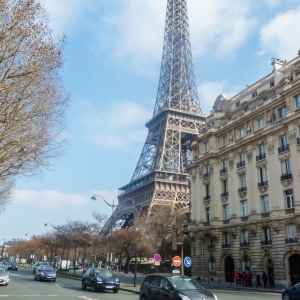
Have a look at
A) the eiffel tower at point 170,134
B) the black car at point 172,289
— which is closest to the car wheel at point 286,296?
the black car at point 172,289

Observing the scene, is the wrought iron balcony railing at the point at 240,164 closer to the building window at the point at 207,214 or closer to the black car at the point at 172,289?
the building window at the point at 207,214

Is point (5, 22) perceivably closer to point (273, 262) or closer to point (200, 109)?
point (273, 262)

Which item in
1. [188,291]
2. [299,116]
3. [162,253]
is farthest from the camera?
[162,253]

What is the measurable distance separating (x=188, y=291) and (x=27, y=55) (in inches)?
444

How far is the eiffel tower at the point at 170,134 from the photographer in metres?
81.2

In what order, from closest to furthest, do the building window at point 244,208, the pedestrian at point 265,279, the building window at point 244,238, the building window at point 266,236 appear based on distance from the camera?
the pedestrian at point 265,279 < the building window at point 266,236 < the building window at point 244,238 < the building window at point 244,208

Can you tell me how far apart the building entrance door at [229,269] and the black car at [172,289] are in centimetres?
3082

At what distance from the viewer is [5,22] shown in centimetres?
1423

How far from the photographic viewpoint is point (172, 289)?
14.4 meters

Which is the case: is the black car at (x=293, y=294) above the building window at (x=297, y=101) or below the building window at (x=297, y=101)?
below

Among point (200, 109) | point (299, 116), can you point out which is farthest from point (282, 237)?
point (200, 109)

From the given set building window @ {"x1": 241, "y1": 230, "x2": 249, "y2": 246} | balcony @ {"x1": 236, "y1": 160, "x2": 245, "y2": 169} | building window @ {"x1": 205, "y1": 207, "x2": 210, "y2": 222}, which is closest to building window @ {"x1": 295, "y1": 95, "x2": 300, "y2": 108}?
balcony @ {"x1": 236, "y1": 160, "x2": 245, "y2": 169}

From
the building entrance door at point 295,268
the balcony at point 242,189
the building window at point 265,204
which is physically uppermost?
the balcony at point 242,189

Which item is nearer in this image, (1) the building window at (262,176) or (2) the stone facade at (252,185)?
(2) the stone facade at (252,185)
